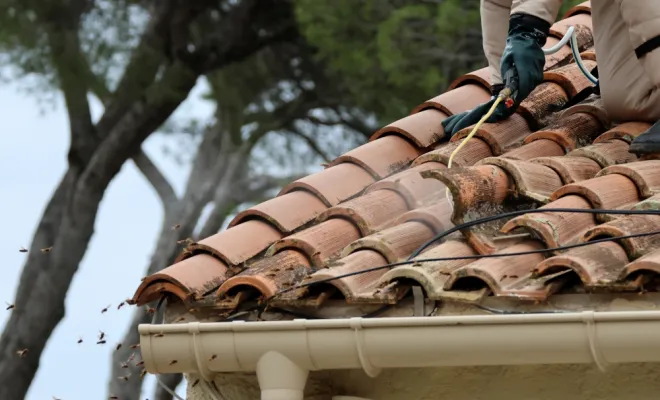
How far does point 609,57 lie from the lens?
4.71 metres

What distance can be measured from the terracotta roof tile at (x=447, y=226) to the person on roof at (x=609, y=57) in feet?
0.25

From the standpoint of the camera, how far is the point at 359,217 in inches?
155

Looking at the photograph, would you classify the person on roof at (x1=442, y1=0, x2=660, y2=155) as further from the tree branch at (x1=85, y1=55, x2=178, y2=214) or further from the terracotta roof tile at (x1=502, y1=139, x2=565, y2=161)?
the tree branch at (x1=85, y1=55, x2=178, y2=214)

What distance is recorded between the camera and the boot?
13.5 feet

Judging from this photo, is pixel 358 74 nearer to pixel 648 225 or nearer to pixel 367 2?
pixel 367 2

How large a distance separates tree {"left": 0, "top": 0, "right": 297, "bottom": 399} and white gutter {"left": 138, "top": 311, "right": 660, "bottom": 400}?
32.9ft

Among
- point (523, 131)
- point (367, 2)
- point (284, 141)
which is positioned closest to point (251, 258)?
point (523, 131)

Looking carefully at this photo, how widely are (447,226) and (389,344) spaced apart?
707 mm

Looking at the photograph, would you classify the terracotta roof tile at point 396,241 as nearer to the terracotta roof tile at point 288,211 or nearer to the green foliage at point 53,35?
the terracotta roof tile at point 288,211

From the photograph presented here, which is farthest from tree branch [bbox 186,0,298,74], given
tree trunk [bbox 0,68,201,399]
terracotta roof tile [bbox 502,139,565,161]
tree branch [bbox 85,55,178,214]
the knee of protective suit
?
terracotta roof tile [bbox 502,139,565,161]

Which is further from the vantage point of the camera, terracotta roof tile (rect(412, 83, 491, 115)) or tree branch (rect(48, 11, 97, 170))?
tree branch (rect(48, 11, 97, 170))

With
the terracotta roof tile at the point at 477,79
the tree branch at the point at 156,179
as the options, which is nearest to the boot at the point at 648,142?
the terracotta roof tile at the point at 477,79

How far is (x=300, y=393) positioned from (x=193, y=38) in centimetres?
1075

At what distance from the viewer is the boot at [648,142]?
13.5 feet
